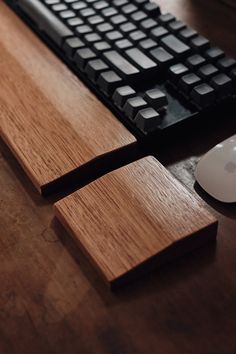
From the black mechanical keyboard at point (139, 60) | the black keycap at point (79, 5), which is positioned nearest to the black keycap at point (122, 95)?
the black mechanical keyboard at point (139, 60)

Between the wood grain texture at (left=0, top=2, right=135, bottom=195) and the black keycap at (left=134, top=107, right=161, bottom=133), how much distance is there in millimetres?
18

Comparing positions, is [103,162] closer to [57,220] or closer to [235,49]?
[57,220]

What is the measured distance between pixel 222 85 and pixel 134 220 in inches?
8.7

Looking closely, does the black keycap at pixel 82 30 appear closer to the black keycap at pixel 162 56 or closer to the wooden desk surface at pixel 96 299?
the black keycap at pixel 162 56

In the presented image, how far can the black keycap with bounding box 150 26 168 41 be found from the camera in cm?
67

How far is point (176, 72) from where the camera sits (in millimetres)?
616

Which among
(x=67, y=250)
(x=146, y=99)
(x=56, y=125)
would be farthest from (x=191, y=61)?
(x=67, y=250)

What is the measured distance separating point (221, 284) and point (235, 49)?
402mm

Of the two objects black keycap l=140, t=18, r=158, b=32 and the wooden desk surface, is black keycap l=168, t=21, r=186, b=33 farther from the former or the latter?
the wooden desk surface

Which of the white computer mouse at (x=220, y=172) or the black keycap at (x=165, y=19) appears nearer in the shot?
the white computer mouse at (x=220, y=172)

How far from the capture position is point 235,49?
73 centimetres

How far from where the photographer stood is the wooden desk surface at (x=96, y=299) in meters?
0.42

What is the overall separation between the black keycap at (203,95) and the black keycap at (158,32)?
0.41 ft

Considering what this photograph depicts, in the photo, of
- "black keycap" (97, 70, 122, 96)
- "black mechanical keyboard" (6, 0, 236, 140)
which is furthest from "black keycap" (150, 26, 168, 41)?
"black keycap" (97, 70, 122, 96)
